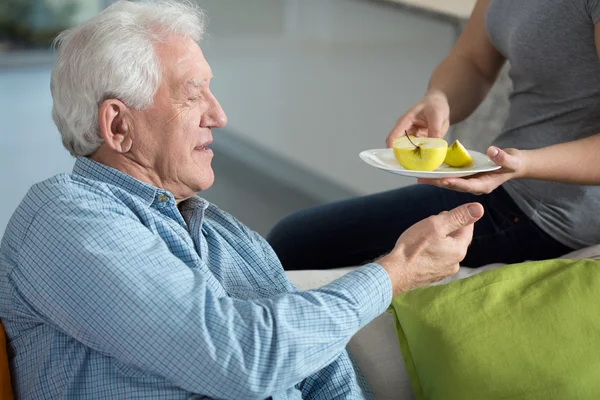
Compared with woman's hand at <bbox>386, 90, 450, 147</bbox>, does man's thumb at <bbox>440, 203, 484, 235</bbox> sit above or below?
below

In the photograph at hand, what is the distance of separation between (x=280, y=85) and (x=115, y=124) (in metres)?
2.27

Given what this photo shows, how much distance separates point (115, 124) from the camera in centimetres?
154

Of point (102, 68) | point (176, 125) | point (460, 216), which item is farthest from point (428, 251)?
point (102, 68)

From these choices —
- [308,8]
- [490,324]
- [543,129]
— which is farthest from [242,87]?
[490,324]

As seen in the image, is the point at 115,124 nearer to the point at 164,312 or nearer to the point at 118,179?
the point at 118,179

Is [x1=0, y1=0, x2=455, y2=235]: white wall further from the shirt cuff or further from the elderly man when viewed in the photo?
the shirt cuff

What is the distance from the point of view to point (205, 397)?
1.35 meters

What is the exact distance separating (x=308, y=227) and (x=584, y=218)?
0.64 m

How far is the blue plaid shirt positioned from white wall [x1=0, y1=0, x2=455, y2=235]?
7.52 ft

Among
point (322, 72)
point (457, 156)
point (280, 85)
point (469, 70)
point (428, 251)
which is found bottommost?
point (280, 85)

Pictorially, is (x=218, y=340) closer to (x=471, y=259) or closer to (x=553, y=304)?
(x=553, y=304)

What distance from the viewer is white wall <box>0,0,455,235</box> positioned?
364cm

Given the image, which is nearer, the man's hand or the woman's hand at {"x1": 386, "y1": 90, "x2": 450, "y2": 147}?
the man's hand

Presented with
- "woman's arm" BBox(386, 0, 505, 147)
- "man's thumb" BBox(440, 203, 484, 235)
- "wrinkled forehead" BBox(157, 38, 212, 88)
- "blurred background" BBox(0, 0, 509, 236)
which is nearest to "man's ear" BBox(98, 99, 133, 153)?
"wrinkled forehead" BBox(157, 38, 212, 88)
